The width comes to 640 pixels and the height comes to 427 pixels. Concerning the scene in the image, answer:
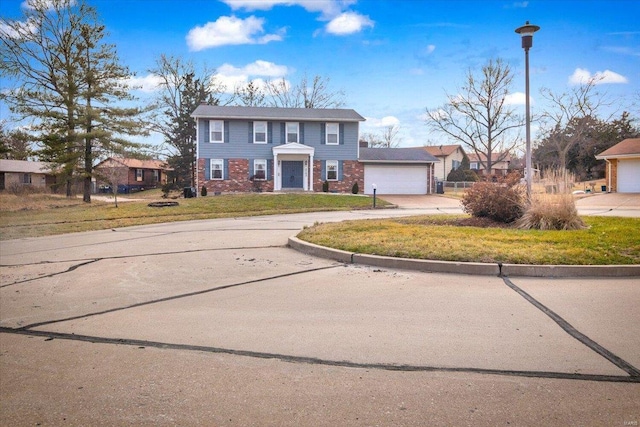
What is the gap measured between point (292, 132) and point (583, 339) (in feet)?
109

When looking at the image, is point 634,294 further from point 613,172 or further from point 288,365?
point 613,172

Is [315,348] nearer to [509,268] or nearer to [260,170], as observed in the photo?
[509,268]

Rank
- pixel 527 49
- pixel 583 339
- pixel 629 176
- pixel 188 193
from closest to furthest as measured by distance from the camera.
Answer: pixel 583 339
pixel 527 49
pixel 188 193
pixel 629 176

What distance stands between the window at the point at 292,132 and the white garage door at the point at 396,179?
19.2ft

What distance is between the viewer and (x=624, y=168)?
33.6 metres

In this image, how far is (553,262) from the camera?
778cm

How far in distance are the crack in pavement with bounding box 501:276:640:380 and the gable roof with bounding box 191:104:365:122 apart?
101 feet

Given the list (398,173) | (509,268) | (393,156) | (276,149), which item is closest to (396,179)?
(398,173)

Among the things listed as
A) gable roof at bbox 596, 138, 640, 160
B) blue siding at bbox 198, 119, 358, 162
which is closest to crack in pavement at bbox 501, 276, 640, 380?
blue siding at bbox 198, 119, 358, 162

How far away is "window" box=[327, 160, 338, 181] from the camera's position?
3697 centimetres

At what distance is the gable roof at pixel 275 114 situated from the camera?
117 ft

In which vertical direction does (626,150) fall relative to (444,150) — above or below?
below

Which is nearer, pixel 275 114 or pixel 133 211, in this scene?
pixel 133 211

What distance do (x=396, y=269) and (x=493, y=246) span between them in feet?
6.58
